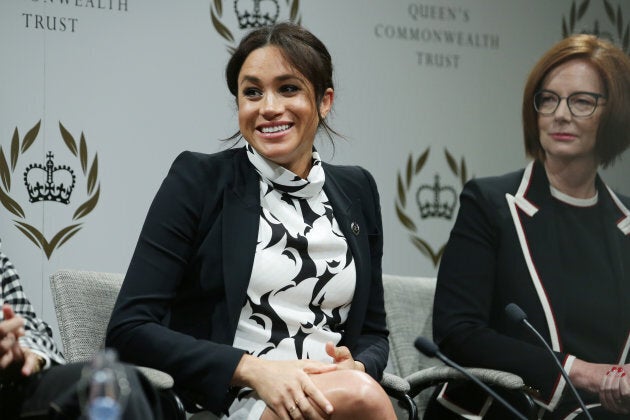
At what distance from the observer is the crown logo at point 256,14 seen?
161 inches

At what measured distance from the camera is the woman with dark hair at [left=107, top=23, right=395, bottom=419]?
2779 mm

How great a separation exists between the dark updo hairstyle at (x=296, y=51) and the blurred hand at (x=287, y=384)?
91 cm

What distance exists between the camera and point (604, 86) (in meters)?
3.82

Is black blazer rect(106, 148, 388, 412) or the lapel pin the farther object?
the lapel pin

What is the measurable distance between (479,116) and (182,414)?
239cm

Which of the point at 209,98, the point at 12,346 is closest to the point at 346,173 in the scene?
the point at 209,98

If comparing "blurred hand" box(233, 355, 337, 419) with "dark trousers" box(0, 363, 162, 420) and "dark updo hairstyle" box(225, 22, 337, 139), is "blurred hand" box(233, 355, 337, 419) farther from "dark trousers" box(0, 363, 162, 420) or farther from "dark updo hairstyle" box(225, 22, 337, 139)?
"dark updo hairstyle" box(225, 22, 337, 139)

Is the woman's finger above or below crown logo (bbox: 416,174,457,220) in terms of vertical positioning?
below

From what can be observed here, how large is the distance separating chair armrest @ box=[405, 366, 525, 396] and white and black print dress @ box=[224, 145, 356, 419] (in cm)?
46

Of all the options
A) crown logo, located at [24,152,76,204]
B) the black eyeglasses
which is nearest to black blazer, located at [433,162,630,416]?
the black eyeglasses

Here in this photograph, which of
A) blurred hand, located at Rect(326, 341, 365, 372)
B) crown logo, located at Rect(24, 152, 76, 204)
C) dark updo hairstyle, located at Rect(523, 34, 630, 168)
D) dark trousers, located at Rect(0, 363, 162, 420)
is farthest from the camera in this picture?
dark updo hairstyle, located at Rect(523, 34, 630, 168)

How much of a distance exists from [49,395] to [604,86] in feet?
8.12

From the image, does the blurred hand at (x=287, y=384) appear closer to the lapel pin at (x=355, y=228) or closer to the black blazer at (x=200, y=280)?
the black blazer at (x=200, y=280)

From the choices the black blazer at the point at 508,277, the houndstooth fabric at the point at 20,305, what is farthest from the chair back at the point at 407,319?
the houndstooth fabric at the point at 20,305
